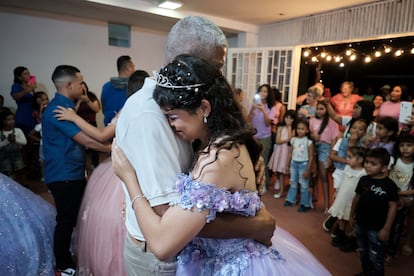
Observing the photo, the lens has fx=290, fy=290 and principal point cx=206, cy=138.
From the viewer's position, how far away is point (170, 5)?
4754 mm

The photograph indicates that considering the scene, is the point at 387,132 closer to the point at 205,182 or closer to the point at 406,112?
the point at 406,112

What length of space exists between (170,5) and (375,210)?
165 inches

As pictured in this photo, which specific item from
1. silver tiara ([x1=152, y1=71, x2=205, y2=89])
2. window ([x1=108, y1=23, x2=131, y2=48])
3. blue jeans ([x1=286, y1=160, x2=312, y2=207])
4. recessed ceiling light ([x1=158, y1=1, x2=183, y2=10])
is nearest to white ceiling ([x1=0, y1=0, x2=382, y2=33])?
recessed ceiling light ([x1=158, y1=1, x2=183, y2=10])

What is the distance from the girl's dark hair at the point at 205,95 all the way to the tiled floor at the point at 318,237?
199 cm

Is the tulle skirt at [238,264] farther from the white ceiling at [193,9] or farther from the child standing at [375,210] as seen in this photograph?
the white ceiling at [193,9]

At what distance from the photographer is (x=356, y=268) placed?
2342 mm

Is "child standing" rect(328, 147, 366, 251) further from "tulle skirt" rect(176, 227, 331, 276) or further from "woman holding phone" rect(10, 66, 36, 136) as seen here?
"woman holding phone" rect(10, 66, 36, 136)

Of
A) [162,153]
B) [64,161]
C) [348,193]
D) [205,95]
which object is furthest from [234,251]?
[348,193]

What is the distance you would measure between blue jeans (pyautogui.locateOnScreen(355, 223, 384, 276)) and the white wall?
4.58m

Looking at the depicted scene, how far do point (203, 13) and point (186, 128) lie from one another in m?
5.11

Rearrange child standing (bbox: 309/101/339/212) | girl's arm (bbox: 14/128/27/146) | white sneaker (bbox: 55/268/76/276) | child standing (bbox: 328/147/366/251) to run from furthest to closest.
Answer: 1. girl's arm (bbox: 14/128/27/146)
2. child standing (bbox: 309/101/339/212)
3. child standing (bbox: 328/147/366/251)
4. white sneaker (bbox: 55/268/76/276)

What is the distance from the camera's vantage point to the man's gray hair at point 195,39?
982mm

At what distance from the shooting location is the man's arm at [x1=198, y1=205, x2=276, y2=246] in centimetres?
85

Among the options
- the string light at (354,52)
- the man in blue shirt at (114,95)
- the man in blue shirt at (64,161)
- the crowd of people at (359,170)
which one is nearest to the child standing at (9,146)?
the man in blue shirt at (114,95)
